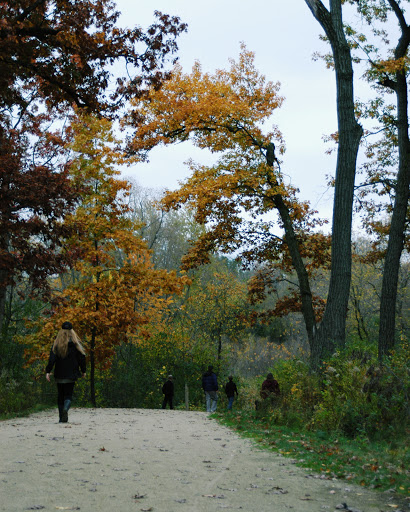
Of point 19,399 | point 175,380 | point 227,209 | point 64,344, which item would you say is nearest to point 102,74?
point 64,344

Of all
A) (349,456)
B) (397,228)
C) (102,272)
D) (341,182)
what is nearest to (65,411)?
(349,456)

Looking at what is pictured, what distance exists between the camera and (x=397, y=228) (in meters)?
16.9

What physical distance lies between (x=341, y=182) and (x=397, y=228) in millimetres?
3846

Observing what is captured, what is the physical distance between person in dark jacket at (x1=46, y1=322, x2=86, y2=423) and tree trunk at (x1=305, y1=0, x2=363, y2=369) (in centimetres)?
585

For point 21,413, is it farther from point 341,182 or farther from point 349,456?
point 349,456

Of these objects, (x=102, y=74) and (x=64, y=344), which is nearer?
(x=102, y=74)

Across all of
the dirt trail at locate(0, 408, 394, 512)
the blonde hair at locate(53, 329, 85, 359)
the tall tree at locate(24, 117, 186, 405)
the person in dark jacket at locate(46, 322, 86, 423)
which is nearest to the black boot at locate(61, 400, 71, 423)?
the person in dark jacket at locate(46, 322, 86, 423)

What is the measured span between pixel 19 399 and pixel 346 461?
11592mm

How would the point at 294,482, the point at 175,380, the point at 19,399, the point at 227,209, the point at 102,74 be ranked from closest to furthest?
the point at 294,482, the point at 102,74, the point at 19,399, the point at 227,209, the point at 175,380

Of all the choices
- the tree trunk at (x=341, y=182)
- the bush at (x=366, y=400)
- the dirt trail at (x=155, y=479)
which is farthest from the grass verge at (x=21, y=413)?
the bush at (x=366, y=400)

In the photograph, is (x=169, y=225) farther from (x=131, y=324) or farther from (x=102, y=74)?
(x=102, y=74)

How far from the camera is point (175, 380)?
2769 cm

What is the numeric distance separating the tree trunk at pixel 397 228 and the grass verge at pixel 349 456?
750 cm

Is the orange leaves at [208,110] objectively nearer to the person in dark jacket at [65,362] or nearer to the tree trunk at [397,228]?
the tree trunk at [397,228]
